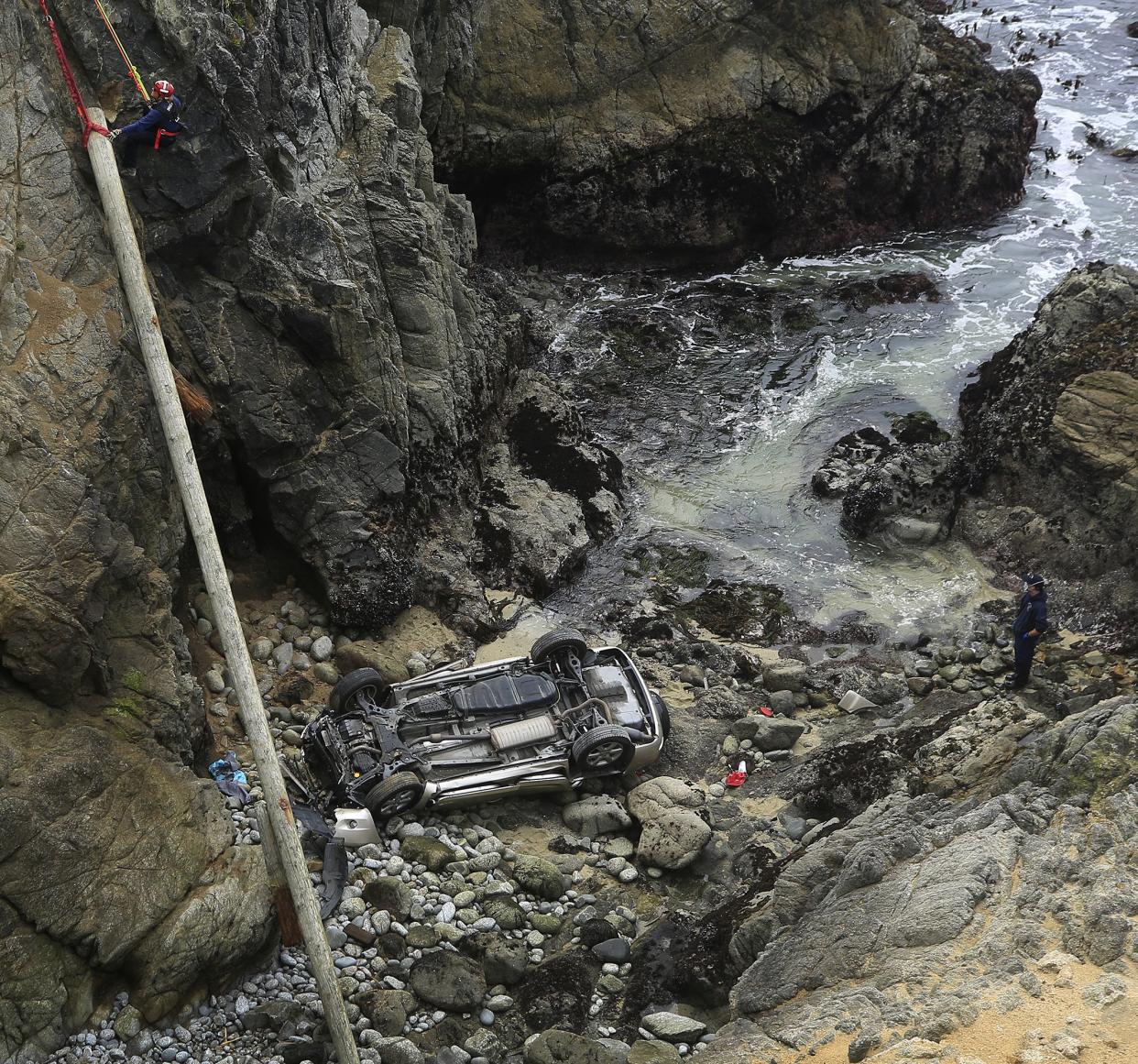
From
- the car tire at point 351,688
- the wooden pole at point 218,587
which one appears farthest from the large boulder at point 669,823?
the wooden pole at point 218,587

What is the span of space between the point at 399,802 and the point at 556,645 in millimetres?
3929

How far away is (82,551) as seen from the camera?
12.5 m

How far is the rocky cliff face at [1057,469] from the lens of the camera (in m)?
21.2

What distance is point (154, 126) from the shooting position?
14.8m

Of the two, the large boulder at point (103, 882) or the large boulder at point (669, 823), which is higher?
the large boulder at point (103, 882)

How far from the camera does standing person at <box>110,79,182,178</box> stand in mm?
14445

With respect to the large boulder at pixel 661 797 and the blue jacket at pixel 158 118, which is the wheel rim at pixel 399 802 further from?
the blue jacket at pixel 158 118

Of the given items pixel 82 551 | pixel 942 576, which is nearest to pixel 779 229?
pixel 942 576

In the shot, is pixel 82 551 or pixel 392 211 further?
pixel 392 211

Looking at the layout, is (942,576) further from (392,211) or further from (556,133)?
(556,133)

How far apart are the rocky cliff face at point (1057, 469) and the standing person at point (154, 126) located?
16027mm

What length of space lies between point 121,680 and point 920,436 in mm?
20280

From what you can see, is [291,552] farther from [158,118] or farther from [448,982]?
[448,982]

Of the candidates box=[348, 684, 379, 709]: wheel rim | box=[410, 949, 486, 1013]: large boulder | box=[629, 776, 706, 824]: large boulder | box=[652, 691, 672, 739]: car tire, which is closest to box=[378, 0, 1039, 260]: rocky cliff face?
box=[348, 684, 379, 709]: wheel rim
